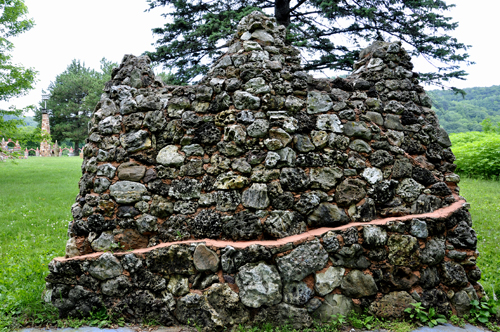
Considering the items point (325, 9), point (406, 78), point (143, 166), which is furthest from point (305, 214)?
point (325, 9)

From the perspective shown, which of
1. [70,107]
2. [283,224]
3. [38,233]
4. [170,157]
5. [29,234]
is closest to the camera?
[283,224]

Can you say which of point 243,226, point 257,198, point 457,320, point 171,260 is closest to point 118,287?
point 171,260

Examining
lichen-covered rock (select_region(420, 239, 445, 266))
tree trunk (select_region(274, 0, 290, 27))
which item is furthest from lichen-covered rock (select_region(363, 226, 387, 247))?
tree trunk (select_region(274, 0, 290, 27))

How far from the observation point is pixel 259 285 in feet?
10.3

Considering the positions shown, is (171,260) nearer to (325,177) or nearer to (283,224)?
(283,224)

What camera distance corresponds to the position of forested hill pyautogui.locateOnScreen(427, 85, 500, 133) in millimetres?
27781

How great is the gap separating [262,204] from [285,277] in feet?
2.64

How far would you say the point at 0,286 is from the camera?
157 inches

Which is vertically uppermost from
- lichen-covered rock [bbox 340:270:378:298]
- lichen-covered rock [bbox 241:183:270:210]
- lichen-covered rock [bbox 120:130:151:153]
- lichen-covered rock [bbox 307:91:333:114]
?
lichen-covered rock [bbox 307:91:333:114]

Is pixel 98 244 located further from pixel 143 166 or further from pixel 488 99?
pixel 488 99

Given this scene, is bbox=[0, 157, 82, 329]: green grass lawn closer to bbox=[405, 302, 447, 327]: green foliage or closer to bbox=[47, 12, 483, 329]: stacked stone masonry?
bbox=[47, 12, 483, 329]: stacked stone masonry

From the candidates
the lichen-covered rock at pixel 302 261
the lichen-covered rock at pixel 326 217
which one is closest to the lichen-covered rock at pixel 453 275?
the lichen-covered rock at pixel 326 217

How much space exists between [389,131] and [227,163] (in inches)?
81.7

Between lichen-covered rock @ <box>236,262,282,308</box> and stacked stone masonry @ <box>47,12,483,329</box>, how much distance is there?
0.04ft
